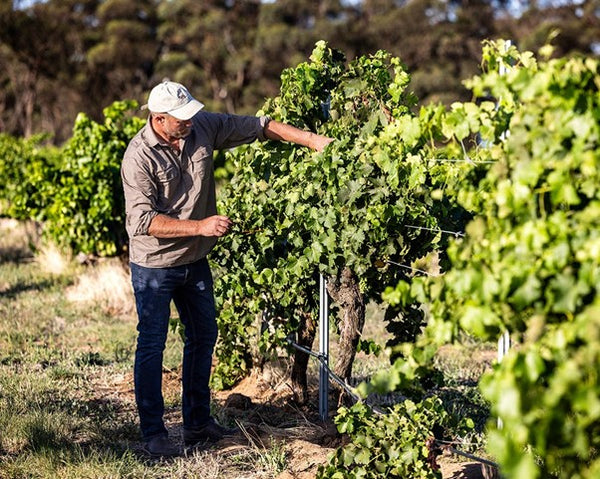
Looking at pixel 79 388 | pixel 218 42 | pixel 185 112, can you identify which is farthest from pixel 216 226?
pixel 218 42

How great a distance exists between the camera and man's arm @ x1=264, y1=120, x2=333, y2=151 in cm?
443

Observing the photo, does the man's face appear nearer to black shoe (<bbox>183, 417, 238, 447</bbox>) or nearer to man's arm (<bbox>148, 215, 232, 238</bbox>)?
man's arm (<bbox>148, 215, 232, 238</bbox>)

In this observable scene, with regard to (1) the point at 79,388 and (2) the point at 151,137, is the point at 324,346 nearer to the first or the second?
(2) the point at 151,137

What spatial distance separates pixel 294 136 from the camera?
4527 mm

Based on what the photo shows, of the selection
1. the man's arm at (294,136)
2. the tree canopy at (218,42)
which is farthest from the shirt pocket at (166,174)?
the tree canopy at (218,42)

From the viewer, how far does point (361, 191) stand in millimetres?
4023

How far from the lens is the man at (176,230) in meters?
4.26

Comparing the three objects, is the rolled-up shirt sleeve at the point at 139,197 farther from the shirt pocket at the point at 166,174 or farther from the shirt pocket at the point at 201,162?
the shirt pocket at the point at 201,162

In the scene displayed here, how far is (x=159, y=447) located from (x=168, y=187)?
4.32 feet

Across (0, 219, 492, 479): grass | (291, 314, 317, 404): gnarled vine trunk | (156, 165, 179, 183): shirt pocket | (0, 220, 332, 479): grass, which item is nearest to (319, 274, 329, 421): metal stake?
(0, 219, 492, 479): grass

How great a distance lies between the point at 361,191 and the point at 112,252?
591cm

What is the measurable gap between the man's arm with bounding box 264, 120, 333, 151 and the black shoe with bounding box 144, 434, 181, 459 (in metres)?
1.66

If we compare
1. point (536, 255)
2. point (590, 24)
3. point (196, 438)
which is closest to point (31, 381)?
point (196, 438)

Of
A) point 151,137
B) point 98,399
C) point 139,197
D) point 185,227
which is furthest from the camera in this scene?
point 98,399
